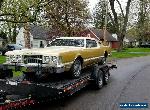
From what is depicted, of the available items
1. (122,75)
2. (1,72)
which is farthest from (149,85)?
(1,72)

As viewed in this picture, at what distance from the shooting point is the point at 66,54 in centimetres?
980

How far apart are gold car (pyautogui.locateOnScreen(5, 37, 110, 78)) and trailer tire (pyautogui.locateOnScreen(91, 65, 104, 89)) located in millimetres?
400

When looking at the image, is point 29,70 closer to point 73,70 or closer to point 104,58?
point 73,70

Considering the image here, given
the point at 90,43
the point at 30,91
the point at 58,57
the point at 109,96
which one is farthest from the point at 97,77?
the point at 30,91

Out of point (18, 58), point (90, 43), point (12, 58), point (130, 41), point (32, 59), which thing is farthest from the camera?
point (130, 41)

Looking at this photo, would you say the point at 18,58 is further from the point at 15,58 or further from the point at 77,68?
the point at 77,68

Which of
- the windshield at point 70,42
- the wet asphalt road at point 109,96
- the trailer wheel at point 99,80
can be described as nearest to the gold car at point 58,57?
the windshield at point 70,42

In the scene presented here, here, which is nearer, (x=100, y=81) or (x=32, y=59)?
(x=32, y=59)

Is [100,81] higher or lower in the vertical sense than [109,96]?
higher

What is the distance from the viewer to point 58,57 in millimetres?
9359

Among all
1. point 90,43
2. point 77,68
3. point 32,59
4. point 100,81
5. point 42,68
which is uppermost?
point 90,43

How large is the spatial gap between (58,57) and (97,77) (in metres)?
2.55

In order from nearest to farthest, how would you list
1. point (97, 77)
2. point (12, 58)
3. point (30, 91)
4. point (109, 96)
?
point (30, 91)
point (12, 58)
point (109, 96)
point (97, 77)

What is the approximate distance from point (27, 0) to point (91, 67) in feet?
33.3
